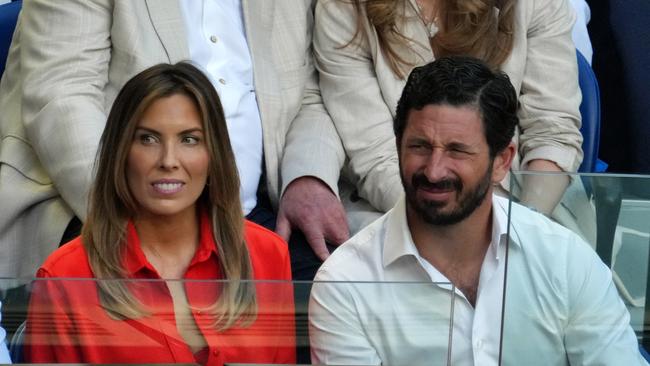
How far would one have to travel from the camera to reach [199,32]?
3047mm

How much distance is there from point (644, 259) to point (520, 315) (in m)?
0.22

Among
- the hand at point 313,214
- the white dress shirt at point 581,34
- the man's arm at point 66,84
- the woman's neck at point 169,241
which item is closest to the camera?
the woman's neck at point 169,241

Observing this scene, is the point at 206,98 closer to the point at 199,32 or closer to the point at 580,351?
the point at 199,32

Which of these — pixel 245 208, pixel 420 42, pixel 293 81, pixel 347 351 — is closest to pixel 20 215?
pixel 245 208

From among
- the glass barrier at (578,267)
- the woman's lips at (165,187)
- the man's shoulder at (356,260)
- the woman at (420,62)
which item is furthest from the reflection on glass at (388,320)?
the woman at (420,62)

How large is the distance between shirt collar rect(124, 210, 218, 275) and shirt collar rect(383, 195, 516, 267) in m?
0.33

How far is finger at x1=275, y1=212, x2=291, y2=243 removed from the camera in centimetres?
290

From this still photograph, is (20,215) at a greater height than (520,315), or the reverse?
(520,315)

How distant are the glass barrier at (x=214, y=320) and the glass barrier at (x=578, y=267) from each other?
134 mm

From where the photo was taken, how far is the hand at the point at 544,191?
1690mm

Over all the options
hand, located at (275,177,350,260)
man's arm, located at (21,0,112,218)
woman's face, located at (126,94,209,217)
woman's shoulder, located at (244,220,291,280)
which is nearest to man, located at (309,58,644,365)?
woman's shoulder, located at (244,220,291,280)

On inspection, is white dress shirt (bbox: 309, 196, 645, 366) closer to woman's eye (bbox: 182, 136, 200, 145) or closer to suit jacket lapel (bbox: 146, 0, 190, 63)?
woman's eye (bbox: 182, 136, 200, 145)

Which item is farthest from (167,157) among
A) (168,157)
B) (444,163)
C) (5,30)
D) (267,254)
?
(5,30)

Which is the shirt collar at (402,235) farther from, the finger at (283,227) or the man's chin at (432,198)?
the finger at (283,227)
